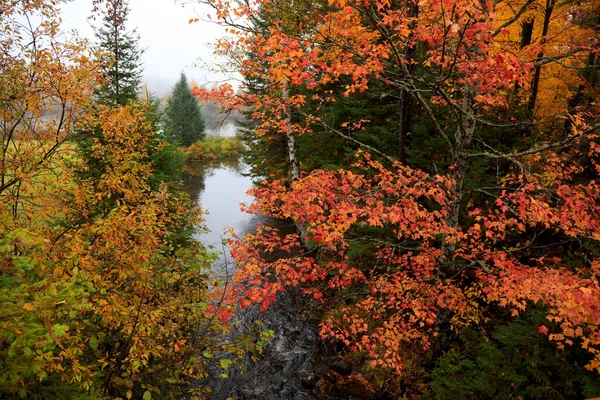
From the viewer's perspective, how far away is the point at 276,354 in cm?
1027

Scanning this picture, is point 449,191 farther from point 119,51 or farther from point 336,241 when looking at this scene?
point 119,51

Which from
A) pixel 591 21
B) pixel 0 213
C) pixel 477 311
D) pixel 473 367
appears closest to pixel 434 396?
pixel 473 367

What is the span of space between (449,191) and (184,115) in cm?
4700

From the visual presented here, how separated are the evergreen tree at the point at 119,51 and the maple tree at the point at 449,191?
6404 mm

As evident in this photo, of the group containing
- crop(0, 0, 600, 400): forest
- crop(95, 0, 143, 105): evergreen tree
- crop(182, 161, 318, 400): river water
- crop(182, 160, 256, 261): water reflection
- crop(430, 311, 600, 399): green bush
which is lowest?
crop(182, 161, 318, 400): river water

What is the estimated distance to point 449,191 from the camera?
6621 mm

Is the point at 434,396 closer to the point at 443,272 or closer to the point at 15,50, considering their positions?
the point at 443,272

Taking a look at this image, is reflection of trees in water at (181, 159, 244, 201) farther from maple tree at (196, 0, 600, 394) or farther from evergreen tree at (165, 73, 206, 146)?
maple tree at (196, 0, 600, 394)

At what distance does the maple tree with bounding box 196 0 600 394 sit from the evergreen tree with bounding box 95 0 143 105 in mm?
6404

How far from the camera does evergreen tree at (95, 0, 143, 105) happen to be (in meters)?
14.9

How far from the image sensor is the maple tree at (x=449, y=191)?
5238mm

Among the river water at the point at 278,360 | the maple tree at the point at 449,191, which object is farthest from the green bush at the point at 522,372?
the river water at the point at 278,360

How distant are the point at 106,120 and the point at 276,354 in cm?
831

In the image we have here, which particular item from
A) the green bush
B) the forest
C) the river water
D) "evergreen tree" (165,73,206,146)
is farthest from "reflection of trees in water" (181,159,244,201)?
the green bush
